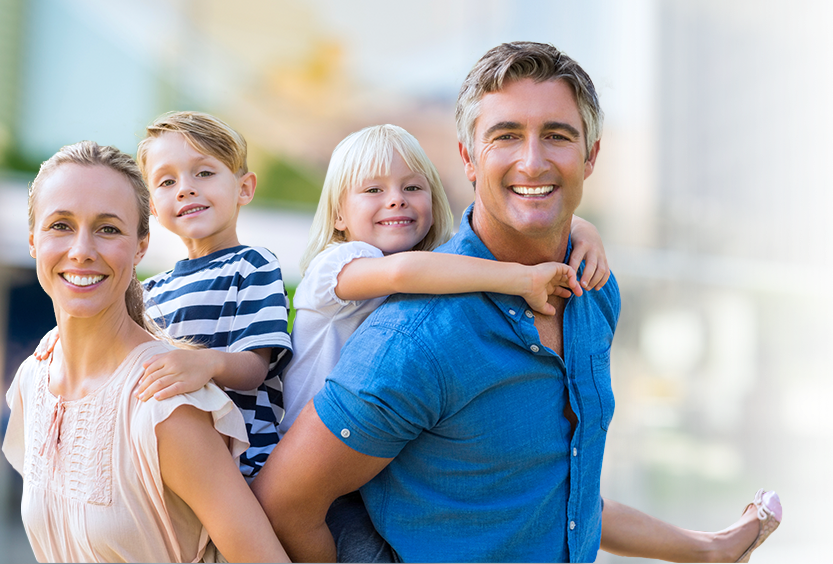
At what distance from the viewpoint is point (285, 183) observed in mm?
7184

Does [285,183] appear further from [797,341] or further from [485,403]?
[797,341]

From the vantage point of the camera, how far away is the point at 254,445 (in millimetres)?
1627

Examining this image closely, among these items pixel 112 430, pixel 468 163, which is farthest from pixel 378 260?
pixel 112 430

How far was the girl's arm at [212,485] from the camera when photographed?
135 cm

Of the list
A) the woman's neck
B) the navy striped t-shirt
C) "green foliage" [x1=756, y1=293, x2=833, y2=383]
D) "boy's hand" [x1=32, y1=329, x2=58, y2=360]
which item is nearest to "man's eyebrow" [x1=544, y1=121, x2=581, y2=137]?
the navy striped t-shirt

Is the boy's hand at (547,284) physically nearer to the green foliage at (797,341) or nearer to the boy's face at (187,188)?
the boy's face at (187,188)

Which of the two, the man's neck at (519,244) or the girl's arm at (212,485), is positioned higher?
the man's neck at (519,244)

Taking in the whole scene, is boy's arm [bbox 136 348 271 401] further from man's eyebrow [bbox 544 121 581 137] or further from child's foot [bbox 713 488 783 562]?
child's foot [bbox 713 488 783 562]

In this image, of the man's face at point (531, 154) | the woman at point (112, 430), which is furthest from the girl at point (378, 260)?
the woman at point (112, 430)

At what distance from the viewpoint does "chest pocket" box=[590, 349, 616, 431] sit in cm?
164

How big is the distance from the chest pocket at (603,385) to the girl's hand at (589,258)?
0.58ft

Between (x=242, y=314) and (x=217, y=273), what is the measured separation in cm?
13

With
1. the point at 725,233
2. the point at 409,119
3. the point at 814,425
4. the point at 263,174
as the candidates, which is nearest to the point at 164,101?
the point at 263,174

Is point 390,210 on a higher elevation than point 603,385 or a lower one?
higher
